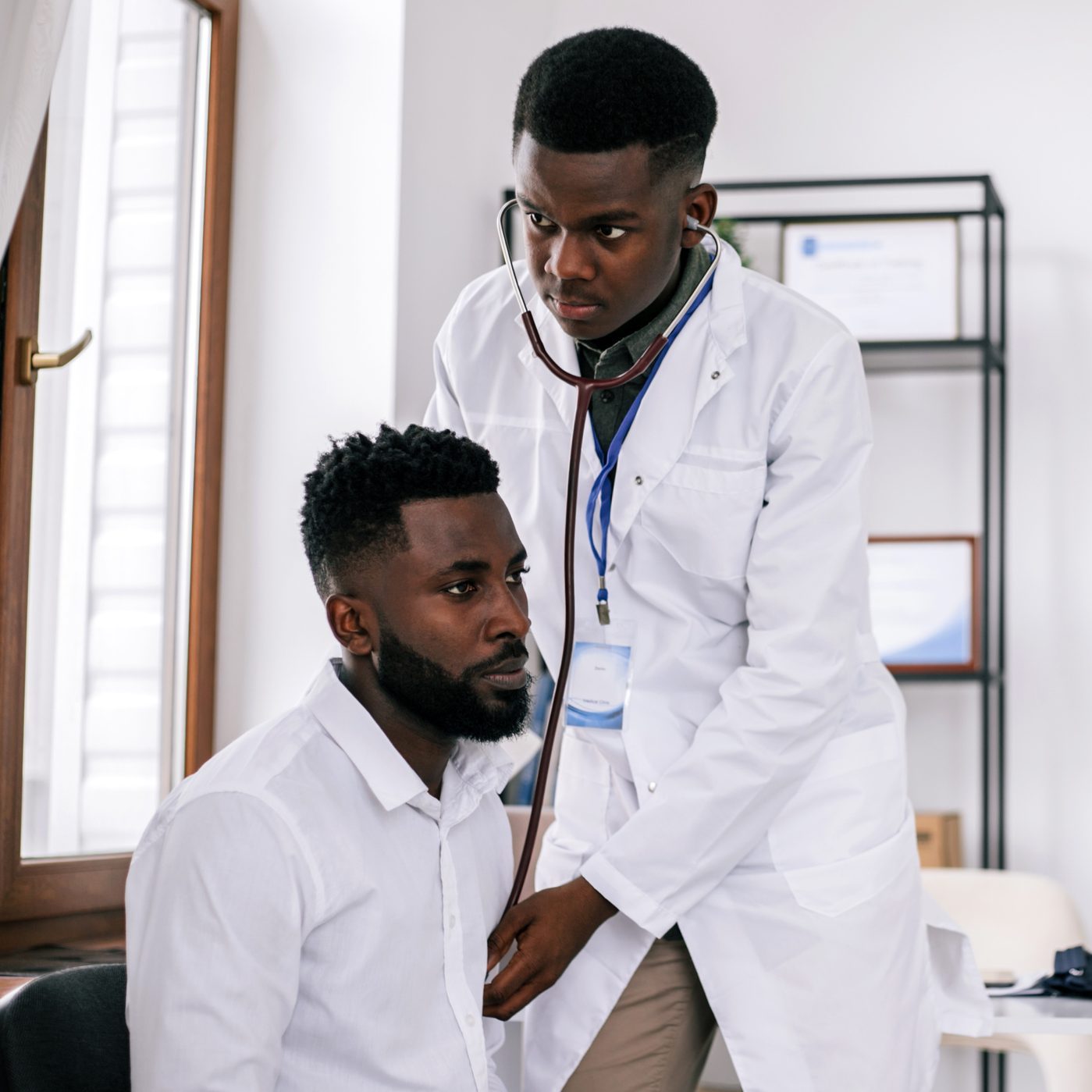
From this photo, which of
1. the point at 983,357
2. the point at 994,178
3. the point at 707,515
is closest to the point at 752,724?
the point at 707,515

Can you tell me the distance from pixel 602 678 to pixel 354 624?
11.0 inches

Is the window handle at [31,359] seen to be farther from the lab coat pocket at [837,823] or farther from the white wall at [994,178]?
the lab coat pocket at [837,823]

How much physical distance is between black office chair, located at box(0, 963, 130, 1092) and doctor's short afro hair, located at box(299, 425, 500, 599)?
395 mm

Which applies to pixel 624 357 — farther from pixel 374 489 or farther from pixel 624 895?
pixel 624 895

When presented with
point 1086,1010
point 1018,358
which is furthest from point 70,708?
point 1018,358

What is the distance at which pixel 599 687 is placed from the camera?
147cm

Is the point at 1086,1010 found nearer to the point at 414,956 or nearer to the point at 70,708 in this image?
the point at 414,956

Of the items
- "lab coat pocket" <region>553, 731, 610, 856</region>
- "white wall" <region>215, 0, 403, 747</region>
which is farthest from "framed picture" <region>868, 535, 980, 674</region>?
"lab coat pocket" <region>553, 731, 610, 856</region>

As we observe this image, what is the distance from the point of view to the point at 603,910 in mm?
1404

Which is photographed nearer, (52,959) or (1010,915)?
(52,959)

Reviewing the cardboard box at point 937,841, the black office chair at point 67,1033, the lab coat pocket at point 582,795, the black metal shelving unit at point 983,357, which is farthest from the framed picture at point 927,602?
the black office chair at point 67,1033

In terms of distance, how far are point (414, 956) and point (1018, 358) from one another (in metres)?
2.25

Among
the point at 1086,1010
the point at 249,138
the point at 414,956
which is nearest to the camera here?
the point at 414,956

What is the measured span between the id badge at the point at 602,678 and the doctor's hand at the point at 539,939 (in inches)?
6.4
